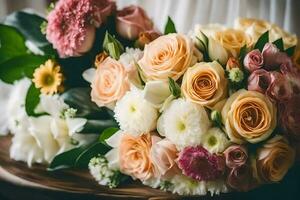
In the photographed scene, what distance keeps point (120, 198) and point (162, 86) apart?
19 centimetres

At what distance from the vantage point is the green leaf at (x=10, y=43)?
3.89ft

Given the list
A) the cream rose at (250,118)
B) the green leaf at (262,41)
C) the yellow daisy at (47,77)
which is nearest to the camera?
the cream rose at (250,118)

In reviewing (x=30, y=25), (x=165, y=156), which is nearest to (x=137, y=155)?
(x=165, y=156)

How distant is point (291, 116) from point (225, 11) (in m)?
0.48

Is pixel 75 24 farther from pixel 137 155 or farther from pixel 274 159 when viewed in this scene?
pixel 274 159

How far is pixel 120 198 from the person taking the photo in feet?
3.01

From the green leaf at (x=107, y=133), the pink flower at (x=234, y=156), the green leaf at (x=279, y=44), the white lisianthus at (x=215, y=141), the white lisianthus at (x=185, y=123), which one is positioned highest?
the green leaf at (x=279, y=44)

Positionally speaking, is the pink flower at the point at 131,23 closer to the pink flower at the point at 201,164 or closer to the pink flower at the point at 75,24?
the pink flower at the point at 75,24

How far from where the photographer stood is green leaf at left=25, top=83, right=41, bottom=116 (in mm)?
1119

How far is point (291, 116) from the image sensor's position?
88cm

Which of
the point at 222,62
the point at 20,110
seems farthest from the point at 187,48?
the point at 20,110

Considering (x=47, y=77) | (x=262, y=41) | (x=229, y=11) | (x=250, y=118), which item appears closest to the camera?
(x=250, y=118)

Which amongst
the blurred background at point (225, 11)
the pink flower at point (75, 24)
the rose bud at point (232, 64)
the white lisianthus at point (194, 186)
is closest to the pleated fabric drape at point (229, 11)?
the blurred background at point (225, 11)

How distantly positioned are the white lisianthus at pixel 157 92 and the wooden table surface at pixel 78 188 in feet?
0.50
